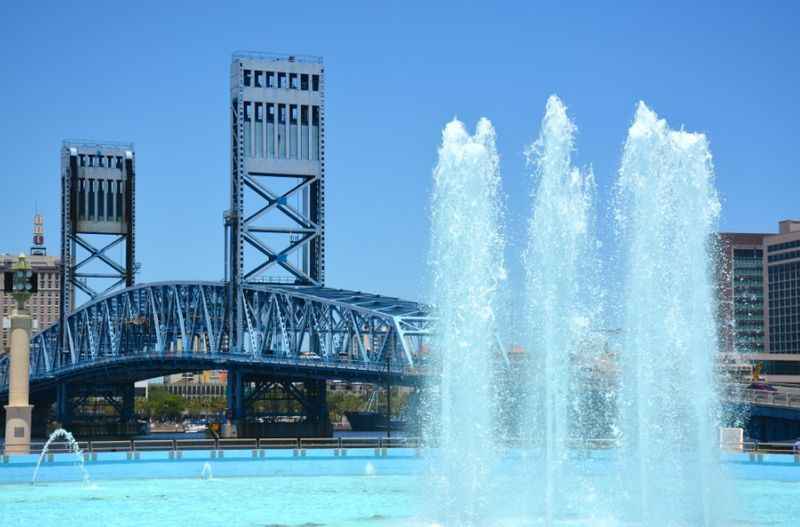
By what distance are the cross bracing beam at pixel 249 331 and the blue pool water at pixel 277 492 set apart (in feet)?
104

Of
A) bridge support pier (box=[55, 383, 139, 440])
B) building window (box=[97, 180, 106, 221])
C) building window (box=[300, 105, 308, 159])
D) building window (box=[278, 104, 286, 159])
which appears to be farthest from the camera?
building window (box=[97, 180, 106, 221])

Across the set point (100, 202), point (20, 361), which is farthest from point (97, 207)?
point (20, 361)

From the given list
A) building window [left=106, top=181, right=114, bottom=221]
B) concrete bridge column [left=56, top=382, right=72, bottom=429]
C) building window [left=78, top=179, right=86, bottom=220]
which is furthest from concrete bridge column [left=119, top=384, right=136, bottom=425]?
building window [left=78, top=179, right=86, bottom=220]

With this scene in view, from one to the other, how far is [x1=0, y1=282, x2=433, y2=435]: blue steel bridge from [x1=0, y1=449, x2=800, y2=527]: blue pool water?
1244 inches

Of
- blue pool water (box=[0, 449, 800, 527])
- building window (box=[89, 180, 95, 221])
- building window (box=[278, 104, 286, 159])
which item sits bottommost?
blue pool water (box=[0, 449, 800, 527])

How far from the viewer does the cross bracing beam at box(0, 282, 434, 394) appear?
89.4 metres

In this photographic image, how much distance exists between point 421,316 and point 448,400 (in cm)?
6358

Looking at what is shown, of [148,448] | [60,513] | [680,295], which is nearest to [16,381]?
[148,448]

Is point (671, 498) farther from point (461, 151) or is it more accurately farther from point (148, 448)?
point (148, 448)

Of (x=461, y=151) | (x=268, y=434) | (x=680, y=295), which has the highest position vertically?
(x=461, y=151)

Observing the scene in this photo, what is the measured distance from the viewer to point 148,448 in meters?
47.9

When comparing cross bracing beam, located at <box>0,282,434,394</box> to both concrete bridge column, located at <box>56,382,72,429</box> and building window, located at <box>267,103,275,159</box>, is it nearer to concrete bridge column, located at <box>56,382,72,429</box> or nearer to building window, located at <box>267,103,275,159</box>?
concrete bridge column, located at <box>56,382,72,429</box>

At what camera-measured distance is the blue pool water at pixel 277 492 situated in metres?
27.3

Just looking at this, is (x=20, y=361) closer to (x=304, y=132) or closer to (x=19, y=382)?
(x=19, y=382)
